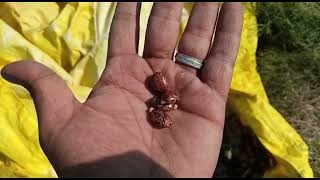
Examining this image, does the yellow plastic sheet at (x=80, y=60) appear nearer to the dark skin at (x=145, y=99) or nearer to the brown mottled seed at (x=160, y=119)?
the dark skin at (x=145, y=99)

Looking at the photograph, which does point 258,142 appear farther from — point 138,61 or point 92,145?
point 92,145

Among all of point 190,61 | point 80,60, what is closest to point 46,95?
point 190,61

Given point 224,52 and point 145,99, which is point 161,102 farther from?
point 224,52

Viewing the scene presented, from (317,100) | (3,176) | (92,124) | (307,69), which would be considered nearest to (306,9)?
(307,69)

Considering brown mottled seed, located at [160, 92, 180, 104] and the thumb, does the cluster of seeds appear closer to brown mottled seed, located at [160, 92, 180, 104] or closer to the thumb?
brown mottled seed, located at [160, 92, 180, 104]

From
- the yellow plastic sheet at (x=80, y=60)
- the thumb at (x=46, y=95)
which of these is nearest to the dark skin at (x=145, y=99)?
the thumb at (x=46, y=95)

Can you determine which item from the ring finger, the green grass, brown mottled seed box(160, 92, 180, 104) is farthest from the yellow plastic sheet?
brown mottled seed box(160, 92, 180, 104)
